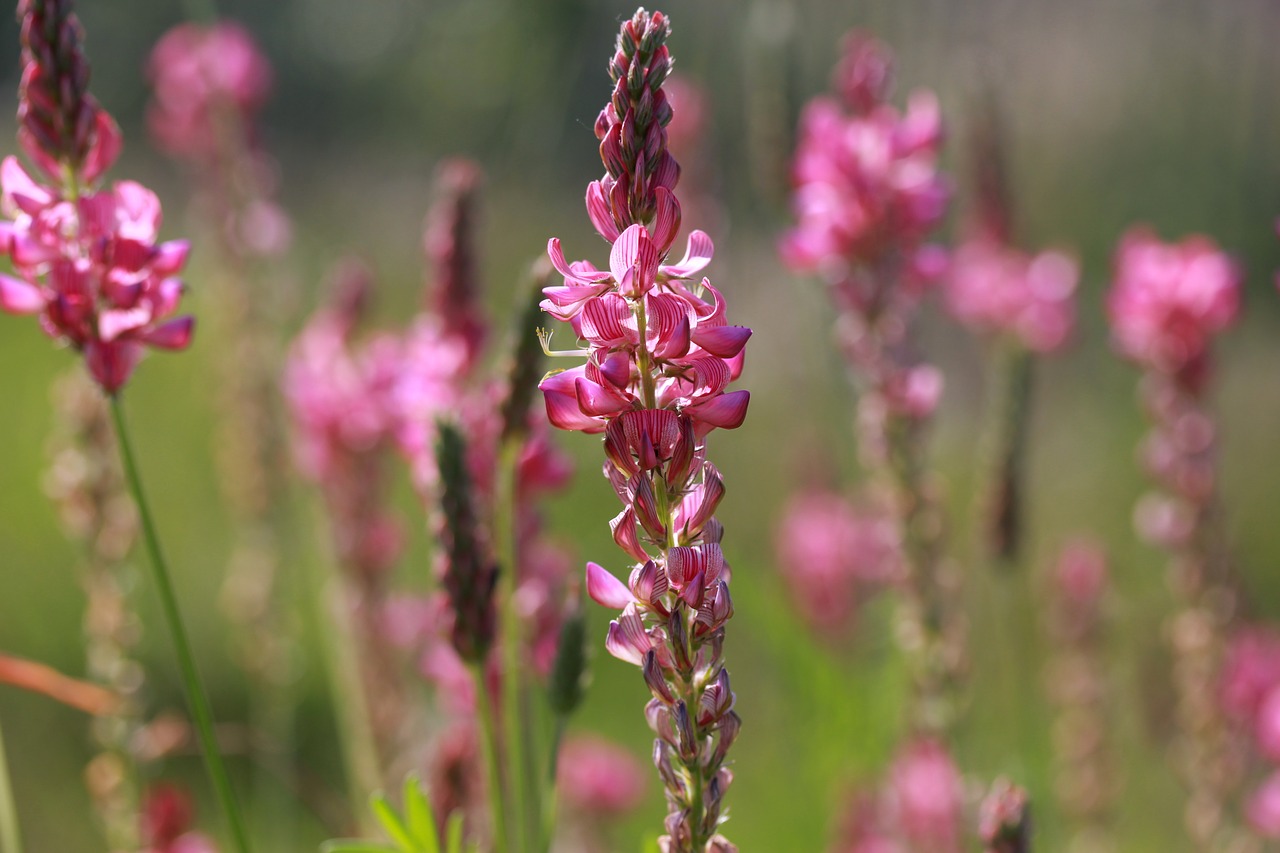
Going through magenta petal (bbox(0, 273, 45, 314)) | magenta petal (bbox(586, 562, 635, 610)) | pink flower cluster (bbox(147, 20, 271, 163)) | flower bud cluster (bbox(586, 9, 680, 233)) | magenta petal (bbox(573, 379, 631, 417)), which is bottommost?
magenta petal (bbox(586, 562, 635, 610))

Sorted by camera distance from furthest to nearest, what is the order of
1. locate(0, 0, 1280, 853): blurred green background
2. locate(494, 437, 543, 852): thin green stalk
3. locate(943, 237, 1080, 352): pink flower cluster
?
locate(943, 237, 1080, 352): pink flower cluster
locate(0, 0, 1280, 853): blurred green background
locate(494, 437, 543, 852): thin green stalk

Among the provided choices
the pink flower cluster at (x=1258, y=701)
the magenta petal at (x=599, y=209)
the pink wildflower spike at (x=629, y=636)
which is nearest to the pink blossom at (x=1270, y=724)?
the pink flower cluster at (x=1258, y=701)

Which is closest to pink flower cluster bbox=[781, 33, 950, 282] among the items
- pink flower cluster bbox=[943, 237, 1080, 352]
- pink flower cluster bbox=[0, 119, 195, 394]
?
pink flower cluster bbox=[943, 237, 1080, 352]

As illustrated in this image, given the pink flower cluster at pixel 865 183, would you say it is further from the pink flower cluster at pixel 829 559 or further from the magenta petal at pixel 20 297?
the magenta petal at pixel 20 297

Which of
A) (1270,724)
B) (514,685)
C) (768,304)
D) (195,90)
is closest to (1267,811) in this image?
(1270,724)

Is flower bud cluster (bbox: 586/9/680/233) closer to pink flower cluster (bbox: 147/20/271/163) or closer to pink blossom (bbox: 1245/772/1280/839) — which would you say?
pink blossom (bbox: 1245/772/1280/839)

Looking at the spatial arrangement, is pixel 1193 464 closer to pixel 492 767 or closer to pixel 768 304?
pixel 492 767

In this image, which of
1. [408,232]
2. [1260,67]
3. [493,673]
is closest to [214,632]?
[493,673]
